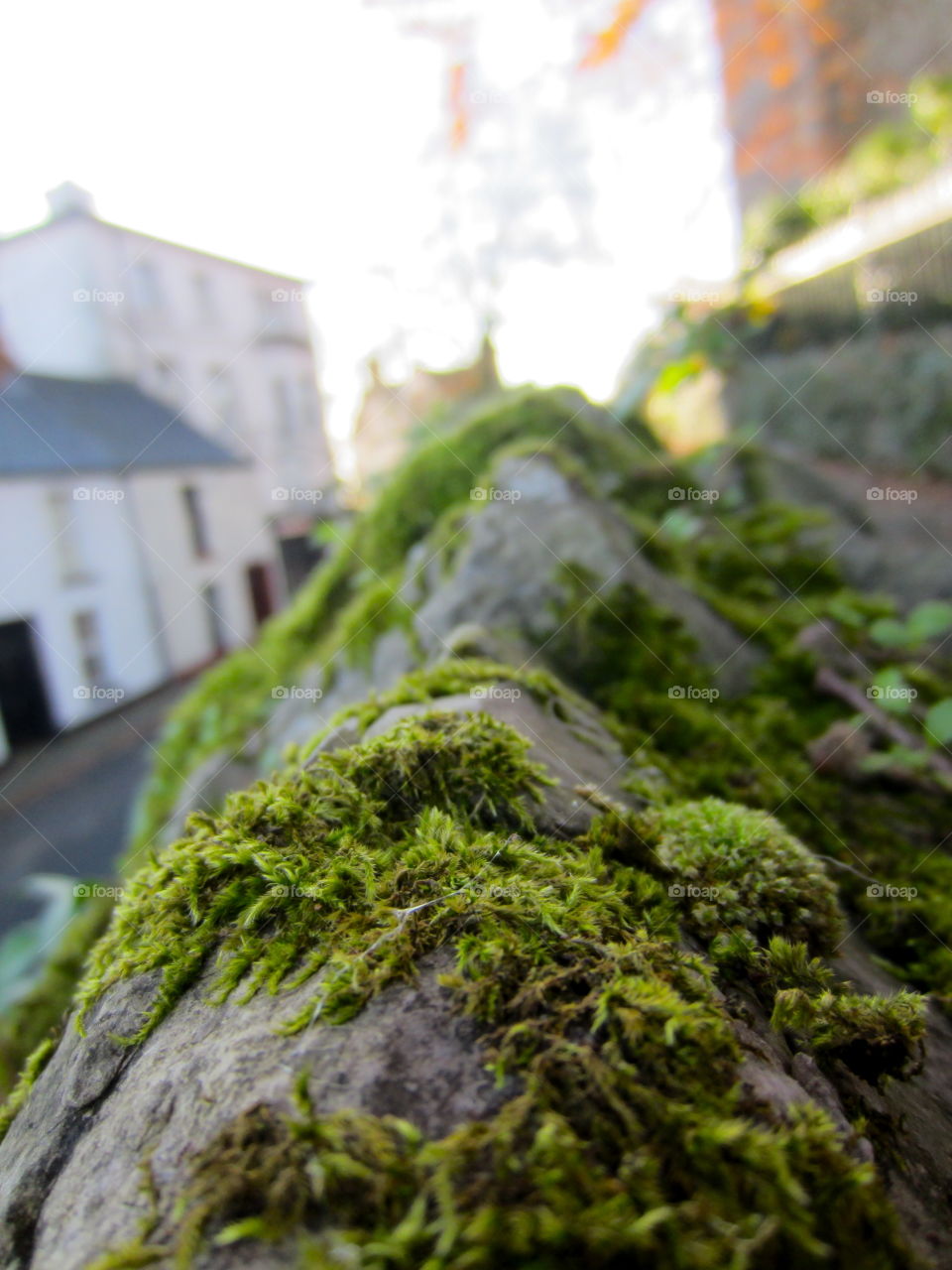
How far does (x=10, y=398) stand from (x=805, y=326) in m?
8.60

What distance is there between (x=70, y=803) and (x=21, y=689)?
0.88 m

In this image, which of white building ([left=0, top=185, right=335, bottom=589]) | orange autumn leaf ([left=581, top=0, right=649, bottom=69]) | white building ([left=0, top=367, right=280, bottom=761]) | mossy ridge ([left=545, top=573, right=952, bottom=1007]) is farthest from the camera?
orange autumn leaf ([left=581, top=0, right=649, bottom=69])

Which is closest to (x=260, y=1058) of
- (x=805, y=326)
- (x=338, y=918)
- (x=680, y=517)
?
(x=338, y=918)

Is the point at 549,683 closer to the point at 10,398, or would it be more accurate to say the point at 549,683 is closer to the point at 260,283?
the point at 10,398

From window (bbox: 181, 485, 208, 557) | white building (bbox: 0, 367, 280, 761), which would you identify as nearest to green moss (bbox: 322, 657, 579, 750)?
white building (bbox: 0, 367, 280, 761)

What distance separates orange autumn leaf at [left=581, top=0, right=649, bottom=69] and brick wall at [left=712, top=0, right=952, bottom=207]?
2286 millimetres

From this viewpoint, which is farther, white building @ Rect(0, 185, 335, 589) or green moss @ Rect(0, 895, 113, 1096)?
white building @ Rect(0, 185, 335, 589)

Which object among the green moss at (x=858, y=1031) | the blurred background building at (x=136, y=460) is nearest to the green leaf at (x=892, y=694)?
the green moss at (x=858, y=1031)

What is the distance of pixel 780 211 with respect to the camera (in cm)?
1070

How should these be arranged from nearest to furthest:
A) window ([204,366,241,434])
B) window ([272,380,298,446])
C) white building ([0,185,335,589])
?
white building ([0,185,335,589]), window ([204,366,241,434]), window ([272,380,298,446])

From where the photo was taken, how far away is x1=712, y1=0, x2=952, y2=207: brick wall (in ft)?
44.8

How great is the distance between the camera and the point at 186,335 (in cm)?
1051

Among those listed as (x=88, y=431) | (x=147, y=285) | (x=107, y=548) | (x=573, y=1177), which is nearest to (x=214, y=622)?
(x=107, y=548)

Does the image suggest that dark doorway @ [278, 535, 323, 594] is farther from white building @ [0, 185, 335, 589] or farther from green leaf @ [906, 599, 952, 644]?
green leaf @ [906, 599, 952, 644]
